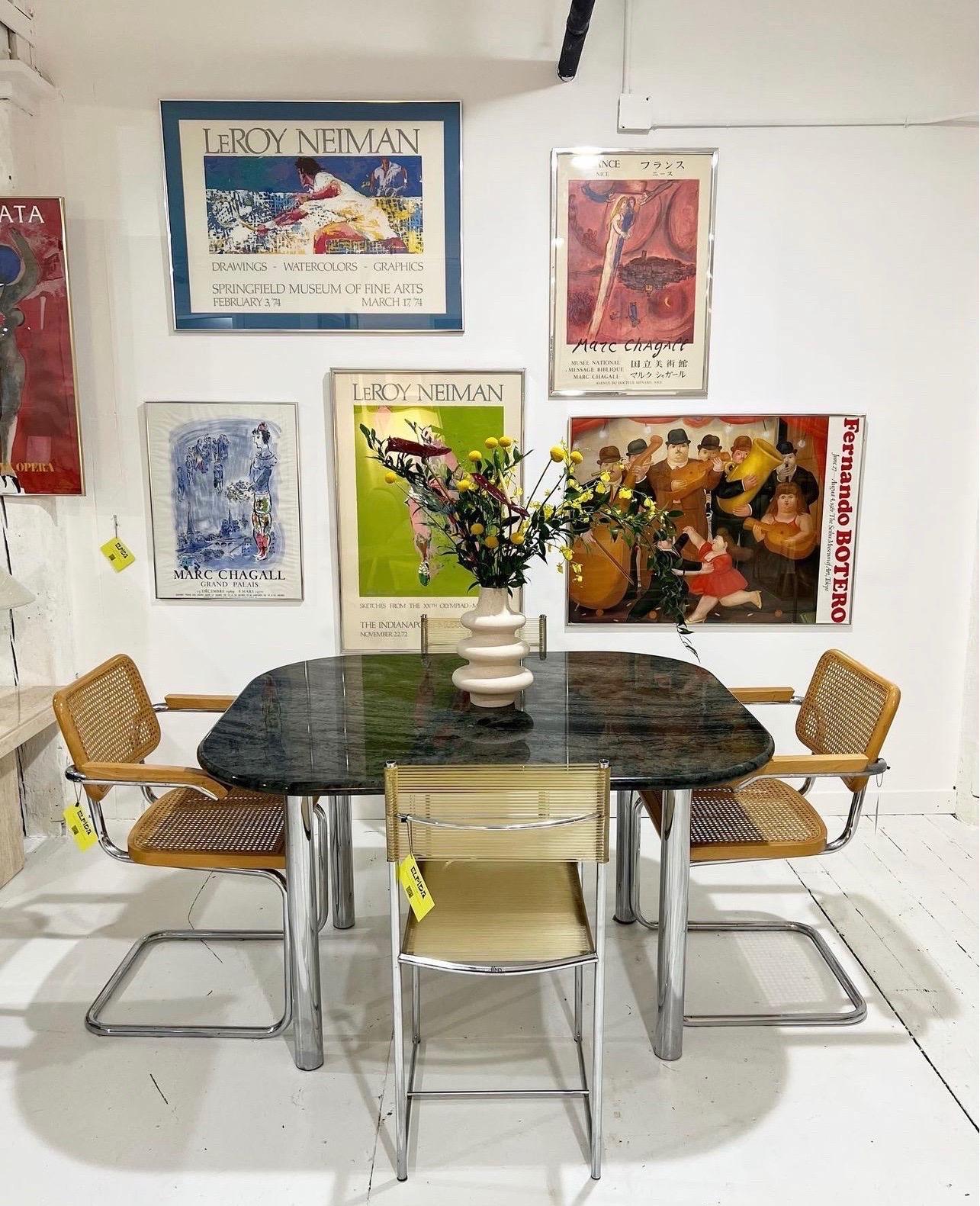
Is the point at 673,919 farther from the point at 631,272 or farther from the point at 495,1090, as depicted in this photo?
the point at 631,272

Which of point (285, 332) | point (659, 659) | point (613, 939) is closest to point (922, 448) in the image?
point (659, 659)

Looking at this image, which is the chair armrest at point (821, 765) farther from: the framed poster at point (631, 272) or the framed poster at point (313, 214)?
the framed poster at point (313, 214)

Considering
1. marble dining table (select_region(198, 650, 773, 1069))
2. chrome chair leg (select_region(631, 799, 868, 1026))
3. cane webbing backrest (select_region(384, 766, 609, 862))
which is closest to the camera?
cane webbing backrest (select_region(384, 766, 609, 862))

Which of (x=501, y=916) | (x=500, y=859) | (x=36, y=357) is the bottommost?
(x=501, y=916)

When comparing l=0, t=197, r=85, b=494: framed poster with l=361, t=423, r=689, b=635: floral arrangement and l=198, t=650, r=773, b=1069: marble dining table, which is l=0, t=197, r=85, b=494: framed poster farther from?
l=361, t=423, r=689, b=635: floral arrangement

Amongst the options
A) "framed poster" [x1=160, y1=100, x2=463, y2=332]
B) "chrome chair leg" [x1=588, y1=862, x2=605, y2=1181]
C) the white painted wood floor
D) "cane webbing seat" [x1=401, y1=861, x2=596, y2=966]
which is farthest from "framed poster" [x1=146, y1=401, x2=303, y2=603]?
"chrome chair leg" [x1=588, y1=862, x2=605, y2=1181]

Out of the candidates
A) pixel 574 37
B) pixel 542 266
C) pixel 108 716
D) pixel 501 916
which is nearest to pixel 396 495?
pixel 542 266

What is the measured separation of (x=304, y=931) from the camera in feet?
6.95

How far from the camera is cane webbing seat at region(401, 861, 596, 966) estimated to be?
6.03 feet

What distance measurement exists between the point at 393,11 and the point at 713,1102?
3479mm

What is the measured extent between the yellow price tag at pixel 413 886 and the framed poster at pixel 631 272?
2.06 metres

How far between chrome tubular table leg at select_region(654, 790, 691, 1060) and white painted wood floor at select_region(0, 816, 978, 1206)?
8cm

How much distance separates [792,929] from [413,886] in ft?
5.01

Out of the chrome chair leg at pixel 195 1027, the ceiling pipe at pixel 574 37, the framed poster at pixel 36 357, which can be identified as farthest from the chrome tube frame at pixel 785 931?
the framed poster at pixel 36 357
